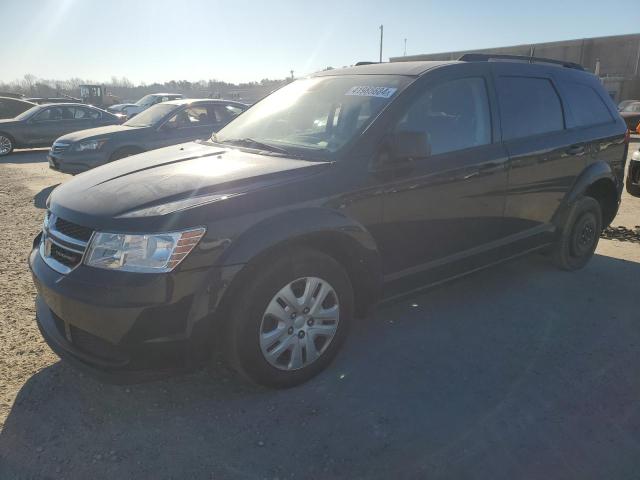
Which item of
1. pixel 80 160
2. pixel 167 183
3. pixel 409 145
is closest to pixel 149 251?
pixel 167 183

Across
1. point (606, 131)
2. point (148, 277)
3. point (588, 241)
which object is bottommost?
point (588, 241)

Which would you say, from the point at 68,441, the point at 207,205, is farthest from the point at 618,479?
the point at 68,441

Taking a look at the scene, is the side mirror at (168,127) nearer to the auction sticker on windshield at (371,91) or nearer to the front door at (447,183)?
the auction sticker on windshield at (371,91)

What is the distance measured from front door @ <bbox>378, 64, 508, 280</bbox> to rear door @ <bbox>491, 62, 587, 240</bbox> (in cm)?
15

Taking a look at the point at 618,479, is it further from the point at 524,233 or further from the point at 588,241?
the point at 588,241

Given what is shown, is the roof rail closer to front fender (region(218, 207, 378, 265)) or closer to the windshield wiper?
the windshield wiper

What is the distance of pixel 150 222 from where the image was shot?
243cm

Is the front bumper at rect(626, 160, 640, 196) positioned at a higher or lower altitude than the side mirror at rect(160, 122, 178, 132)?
lower

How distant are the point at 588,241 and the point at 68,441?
15.5 ft

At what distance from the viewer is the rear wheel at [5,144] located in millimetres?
14070

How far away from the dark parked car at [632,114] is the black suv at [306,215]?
59.5 feet

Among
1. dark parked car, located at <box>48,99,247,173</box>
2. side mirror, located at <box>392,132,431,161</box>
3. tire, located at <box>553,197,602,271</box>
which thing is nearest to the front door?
side mirror, located at <box>392,132,431,161</box>

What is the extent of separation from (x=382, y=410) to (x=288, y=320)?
2.36ft

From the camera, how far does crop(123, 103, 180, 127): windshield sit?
9320mm
